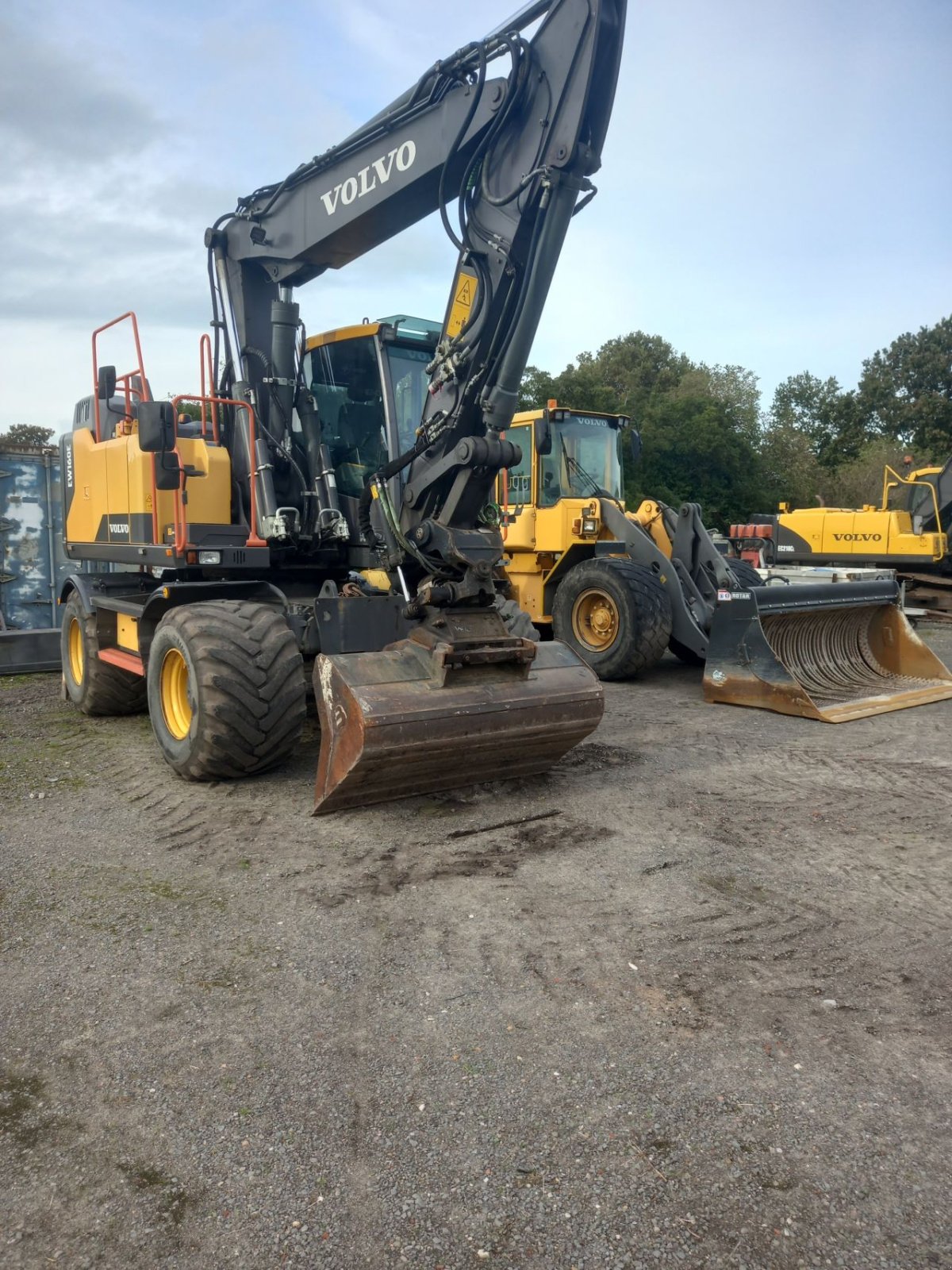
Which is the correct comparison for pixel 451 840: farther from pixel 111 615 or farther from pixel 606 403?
pixel 606 403

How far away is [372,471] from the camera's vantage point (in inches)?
246

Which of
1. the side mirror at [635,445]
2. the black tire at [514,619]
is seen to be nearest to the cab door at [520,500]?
the side mirror at [635,445]

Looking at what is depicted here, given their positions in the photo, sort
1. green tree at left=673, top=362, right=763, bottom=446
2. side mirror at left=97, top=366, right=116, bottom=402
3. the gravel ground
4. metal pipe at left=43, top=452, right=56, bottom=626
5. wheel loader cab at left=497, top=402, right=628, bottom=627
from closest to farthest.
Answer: the gravel ground < side mirror at left=97, top=366, right=116, bottom=402 < wheel loader cab at left=497, top=402, right=628, bottom=627 < metal pipe at left=43, top=452, right=56, bottom=626 < green tree at left=673, top=362, right=763, bottom=446

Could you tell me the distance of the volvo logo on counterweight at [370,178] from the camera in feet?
18.3

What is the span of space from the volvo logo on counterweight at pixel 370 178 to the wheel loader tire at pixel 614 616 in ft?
14.1

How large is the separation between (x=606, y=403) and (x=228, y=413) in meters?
29.2

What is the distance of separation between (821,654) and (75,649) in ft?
21.7

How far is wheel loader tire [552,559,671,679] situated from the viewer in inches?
352

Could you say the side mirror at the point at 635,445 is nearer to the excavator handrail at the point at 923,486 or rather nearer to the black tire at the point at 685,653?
the black tire at the point at 685,653

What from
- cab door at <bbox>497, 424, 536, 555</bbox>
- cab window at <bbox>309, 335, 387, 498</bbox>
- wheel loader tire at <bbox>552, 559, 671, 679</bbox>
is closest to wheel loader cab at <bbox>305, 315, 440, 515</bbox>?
cab window at <bbox>309, 335, 387, 498</bbox>

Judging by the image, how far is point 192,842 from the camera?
4.75 m

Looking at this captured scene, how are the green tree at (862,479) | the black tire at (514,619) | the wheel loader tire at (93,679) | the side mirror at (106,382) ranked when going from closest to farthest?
the black tire at (514,619) < the side mirror at (106,382) < the wheel loader tire at (93,679) < the green tree at (862,479)

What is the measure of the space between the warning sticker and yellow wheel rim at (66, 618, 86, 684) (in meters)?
4.34

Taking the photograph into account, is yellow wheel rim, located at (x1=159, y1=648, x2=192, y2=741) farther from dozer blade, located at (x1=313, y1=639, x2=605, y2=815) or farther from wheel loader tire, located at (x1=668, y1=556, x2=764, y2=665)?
wheel loader tire, located at (x1=668, y1=556, x2=764, y2=665)
